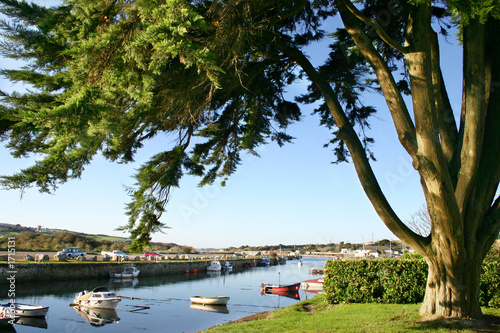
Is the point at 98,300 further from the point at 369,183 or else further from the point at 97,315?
the point at 369,183

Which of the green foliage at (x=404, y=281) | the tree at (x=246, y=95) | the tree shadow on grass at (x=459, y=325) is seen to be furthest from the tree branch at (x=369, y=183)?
the green foliage at (x=404, y=281)

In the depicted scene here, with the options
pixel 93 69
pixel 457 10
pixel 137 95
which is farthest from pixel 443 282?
pixel 93 69

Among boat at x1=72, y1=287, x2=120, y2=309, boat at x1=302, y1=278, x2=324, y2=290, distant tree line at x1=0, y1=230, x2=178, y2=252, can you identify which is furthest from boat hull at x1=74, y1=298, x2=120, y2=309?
boat at x1=302, y1=278, x2=324, y2=290

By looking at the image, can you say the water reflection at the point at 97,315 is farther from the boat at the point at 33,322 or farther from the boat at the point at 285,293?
the boat at the point at 285,293

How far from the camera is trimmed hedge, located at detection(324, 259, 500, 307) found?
9.10m

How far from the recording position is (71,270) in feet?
98.9

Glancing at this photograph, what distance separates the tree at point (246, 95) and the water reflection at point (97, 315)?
525 inches

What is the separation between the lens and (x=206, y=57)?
4340 mm

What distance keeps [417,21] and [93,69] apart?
5456mm

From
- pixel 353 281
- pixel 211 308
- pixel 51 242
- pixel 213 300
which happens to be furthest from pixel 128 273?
pixel 353 281

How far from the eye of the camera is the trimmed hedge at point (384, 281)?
9.10m

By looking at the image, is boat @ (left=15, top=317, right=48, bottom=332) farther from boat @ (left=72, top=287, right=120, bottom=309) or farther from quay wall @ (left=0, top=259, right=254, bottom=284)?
quay wall @ (left=0, top=259, right=254, bottom=284)

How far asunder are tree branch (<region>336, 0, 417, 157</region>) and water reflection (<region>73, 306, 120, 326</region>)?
17283 mm

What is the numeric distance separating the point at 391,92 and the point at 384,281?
6.81 m
